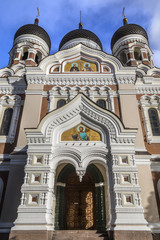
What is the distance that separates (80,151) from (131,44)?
34.8 feet

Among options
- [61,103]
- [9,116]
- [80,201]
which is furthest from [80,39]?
[80,201]

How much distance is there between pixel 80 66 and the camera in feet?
36.9

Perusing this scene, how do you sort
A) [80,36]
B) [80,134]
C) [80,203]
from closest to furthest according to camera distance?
[80,134] → [80,203] → [80,36]

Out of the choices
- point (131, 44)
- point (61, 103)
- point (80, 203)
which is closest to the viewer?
point (80, 203)

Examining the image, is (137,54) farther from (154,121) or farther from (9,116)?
(9,116)

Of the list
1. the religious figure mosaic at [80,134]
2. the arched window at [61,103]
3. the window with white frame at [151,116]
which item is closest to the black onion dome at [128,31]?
the window with white frame at [151,116]

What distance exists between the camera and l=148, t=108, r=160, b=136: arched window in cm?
942

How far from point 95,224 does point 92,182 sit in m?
1.58

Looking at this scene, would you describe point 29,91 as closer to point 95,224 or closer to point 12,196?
point 12,196

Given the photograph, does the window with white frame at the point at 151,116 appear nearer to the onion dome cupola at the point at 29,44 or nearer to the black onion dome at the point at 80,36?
the onion dome cupola at the point at 29,44

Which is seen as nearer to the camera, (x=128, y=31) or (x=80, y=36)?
(x=128, y=31)

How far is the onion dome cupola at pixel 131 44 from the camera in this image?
14379 mm

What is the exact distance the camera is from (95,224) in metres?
8.00

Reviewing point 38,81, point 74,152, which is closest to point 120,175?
point 74,152
